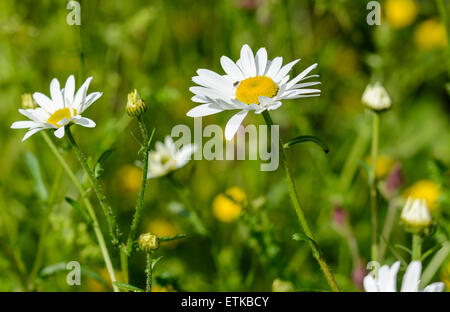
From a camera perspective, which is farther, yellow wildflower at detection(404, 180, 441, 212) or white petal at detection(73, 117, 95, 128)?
yellow wildflower at detection(404, 180, 441, 212)

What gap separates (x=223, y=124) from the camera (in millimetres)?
1918

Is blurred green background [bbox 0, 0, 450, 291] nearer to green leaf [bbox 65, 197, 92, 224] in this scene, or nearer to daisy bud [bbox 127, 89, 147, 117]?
green leaf [bbox 65, 197, 92, 224]

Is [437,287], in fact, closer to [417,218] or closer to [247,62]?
[417,218]

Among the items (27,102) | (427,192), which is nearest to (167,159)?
(27,102)

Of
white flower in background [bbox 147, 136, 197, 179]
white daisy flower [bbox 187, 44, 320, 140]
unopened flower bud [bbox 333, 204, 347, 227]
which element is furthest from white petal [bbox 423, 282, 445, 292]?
white flower in background [bbox 147, 136, 197, 179]

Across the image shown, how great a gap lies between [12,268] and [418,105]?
1.83m

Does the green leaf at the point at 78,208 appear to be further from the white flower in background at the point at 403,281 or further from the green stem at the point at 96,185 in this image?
the white flower in background at the point at 403,281

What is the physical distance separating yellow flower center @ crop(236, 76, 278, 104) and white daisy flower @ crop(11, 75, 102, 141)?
24 cm

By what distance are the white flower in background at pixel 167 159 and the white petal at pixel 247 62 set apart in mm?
411

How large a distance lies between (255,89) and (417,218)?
38 cm

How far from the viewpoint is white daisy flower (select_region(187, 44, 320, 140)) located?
2.74 ft

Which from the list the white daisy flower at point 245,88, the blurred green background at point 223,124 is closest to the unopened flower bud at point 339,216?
the blurred green background at point 223,124
